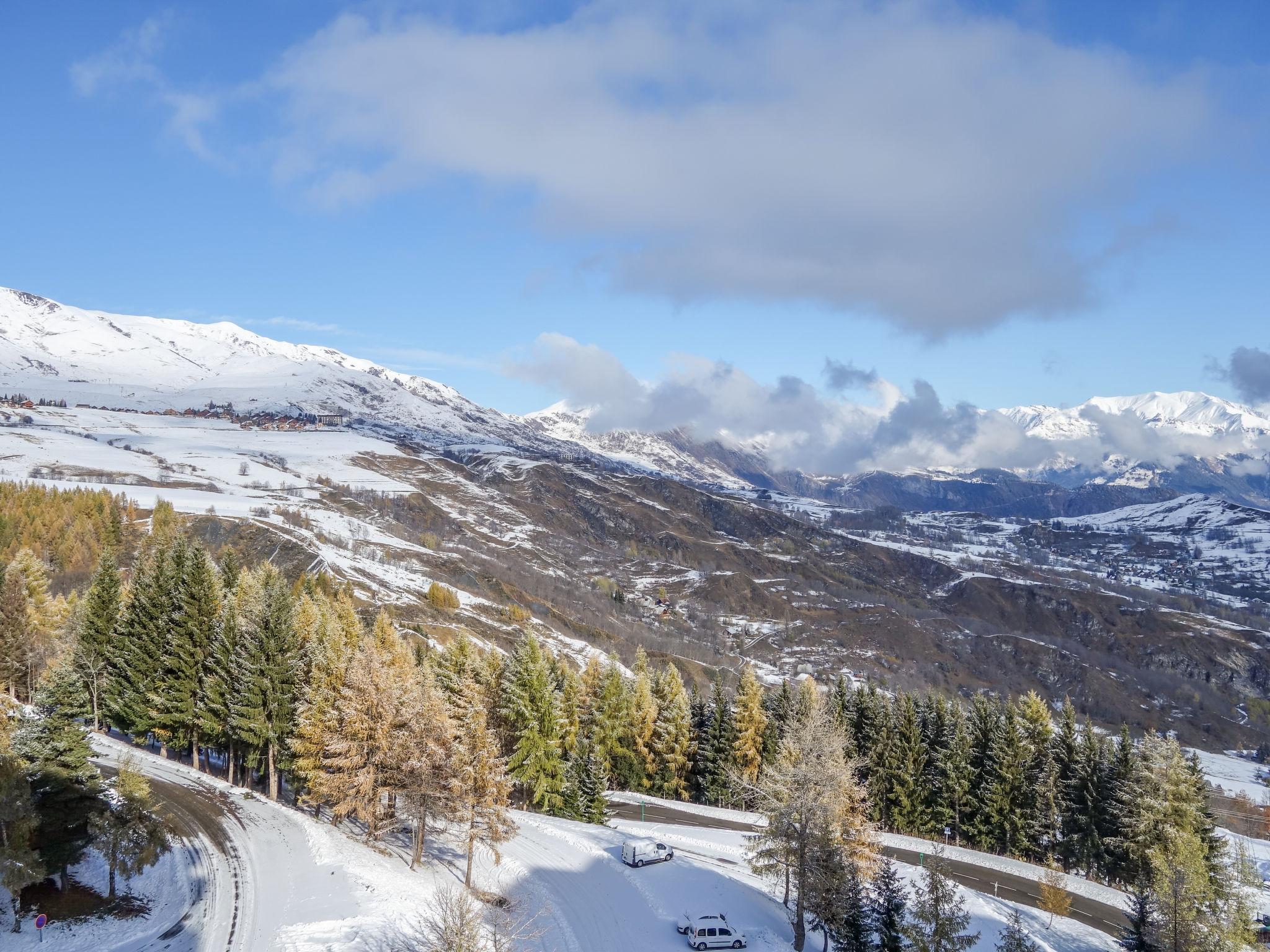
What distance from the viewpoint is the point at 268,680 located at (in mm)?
49062

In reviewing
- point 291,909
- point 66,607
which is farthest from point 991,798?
point 66,607

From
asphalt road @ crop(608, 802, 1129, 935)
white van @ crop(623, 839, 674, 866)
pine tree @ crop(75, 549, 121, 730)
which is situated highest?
pine tree @ crop(75, 549, 121, 730)

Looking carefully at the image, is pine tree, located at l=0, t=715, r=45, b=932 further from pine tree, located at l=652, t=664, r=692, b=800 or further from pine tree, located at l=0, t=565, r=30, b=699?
pine tree, located at l=652, t=664, r=692, b=800

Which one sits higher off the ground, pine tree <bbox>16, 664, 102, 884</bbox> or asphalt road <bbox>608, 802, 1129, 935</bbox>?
pine tree <bbox>16, 664, 102, 884</bbox>

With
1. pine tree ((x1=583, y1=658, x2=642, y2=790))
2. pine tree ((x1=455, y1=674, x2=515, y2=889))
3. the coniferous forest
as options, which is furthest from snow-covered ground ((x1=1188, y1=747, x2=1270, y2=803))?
pine tree ((x1=455, y1=674, x2=515, y2=889))

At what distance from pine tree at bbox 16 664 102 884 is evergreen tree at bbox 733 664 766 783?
4969 centimetres

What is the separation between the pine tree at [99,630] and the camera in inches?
2282

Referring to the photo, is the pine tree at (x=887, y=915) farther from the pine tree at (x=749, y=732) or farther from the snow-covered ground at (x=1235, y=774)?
the snow-covered ground at (x=1235, y=774)

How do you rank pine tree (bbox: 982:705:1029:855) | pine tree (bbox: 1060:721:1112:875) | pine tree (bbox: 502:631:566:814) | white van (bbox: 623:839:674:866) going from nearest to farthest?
white van (bbox: 623:839:674:866)
pine tree (bbox: 1060:721:1112:875)
pine tree (bbox: 502:631:566:814)
pine tree (bbox: 982:705:1029:855)

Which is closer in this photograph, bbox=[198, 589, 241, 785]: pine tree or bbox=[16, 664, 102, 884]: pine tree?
bbox=[16, 664, 102, 884]: pine tree

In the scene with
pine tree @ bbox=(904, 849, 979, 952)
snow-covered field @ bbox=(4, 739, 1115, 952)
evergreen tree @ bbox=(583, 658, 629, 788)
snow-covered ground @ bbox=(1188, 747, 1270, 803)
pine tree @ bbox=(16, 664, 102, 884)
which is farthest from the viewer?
snow-covered ground @ bbox=(1188, 747, 1270, 803)

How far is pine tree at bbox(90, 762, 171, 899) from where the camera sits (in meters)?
33.2

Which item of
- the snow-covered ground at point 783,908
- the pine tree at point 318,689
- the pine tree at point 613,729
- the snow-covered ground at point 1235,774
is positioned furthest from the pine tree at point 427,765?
the snow-covered ground at point 1235,774

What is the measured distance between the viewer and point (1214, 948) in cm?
3212
